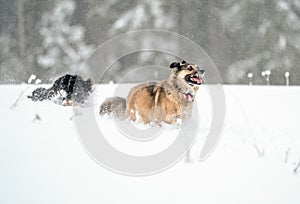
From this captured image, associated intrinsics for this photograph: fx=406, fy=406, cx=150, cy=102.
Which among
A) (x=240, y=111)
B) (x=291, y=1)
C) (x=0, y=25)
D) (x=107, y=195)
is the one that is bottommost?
(x=107, y=195)

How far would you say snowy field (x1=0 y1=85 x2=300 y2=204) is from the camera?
112 inches

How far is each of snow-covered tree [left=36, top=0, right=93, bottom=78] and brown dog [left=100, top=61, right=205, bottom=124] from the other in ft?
36.0

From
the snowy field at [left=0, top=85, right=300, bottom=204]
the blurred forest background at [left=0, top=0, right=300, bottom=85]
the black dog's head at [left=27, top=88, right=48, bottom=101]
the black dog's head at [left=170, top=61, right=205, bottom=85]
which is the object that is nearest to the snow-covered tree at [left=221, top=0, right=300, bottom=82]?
the blurred forest background at [left=0, top=0, right=300, bottom=85]

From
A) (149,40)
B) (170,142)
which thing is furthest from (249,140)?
(149,40)

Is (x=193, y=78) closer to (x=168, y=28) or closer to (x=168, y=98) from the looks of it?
(x=168, y=98)

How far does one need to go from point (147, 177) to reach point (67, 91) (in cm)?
275

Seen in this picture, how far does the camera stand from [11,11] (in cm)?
1485

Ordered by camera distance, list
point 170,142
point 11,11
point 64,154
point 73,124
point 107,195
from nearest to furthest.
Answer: point 107,195 < point 64,154 < point 170,142 < point 73,124 < point 11,11

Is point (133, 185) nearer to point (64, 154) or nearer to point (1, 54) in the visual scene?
point (64, 154)

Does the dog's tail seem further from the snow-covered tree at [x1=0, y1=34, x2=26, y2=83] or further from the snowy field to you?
the snow-covered tree at [x1=0, y1=34, x2=26, y2=83]

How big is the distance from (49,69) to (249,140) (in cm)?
1278

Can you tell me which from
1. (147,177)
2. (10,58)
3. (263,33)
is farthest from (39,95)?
(263,33)

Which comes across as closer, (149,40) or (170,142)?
(170,142)

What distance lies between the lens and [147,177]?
3.11 metres
